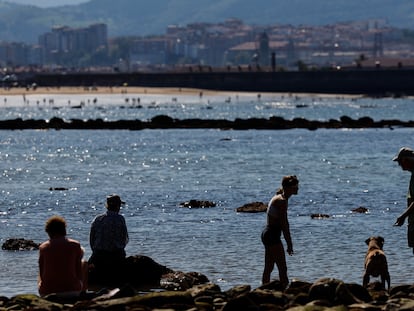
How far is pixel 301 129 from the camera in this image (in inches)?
4149

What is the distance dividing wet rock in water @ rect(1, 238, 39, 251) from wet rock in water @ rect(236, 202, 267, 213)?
958 cm

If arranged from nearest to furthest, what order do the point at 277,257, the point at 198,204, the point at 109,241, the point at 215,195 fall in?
1. the point at 277,257
2. the point at 109,241
3. the point at 198,204
4. the point at 215,195

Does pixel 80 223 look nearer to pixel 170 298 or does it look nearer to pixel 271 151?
pixel 170 298

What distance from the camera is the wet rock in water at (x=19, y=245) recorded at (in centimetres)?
2870

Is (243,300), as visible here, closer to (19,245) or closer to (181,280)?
(181,280)

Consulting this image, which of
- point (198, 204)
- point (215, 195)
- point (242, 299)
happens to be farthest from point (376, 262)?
point (215, 195)

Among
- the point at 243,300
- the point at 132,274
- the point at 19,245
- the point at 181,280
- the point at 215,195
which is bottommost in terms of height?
the point at 215,195

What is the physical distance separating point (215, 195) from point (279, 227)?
81.1ft

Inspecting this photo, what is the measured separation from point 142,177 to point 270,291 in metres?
37.2

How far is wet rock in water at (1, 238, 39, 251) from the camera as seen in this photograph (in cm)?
2870

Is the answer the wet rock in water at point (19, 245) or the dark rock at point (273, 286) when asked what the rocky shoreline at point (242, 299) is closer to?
the dark rock at point (273, 286)

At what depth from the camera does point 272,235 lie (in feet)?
65.7

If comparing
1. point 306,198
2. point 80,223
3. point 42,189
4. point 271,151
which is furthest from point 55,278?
point 271,151

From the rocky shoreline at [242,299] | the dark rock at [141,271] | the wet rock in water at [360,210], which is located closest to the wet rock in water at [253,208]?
the wet rock in water at [360,210]
